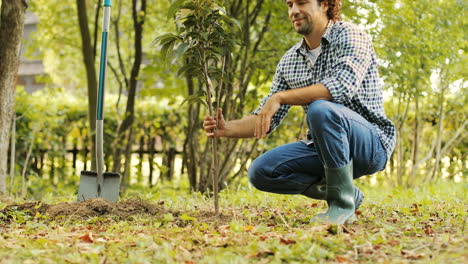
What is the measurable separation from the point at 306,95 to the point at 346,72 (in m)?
0.24

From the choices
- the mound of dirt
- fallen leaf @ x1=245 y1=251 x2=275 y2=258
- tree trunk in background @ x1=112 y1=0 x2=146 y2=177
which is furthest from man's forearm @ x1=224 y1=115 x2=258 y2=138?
tree trunk in background @ x1=112 y1=0 x2=146 y2=177

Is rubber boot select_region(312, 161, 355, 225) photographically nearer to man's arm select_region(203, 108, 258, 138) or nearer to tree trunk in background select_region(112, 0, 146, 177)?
man's arm select_region(203, 108, 258, 138)

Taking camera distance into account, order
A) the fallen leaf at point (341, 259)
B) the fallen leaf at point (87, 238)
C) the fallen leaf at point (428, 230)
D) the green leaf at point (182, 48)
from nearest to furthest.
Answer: the fallen leaf at point (341, 259) → the fallen leaf at point (87, 238) → the fallen leaf at point (428, 230) → the green leaf at point (182, 48)

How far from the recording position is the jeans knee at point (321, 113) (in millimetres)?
2771

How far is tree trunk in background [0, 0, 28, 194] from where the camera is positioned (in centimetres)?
440

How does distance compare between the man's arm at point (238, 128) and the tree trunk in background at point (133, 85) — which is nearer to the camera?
the man's arm at point (238, 128)

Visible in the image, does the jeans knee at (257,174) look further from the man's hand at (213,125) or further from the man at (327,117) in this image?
the man's hand at (213,125)

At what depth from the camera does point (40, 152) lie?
7.58 m

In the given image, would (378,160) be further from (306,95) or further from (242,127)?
(242,127)

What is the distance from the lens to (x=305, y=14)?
9.89 ft

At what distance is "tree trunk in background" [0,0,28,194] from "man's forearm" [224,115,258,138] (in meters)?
Answer: 2.20

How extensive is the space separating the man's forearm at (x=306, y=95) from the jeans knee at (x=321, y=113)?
49 millimetres

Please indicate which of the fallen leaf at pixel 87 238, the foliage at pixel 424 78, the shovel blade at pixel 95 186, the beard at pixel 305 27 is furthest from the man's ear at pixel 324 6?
the foliage at pixel 424 78

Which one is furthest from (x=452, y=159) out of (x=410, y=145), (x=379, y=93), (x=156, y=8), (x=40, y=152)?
(x=40, y=152)
